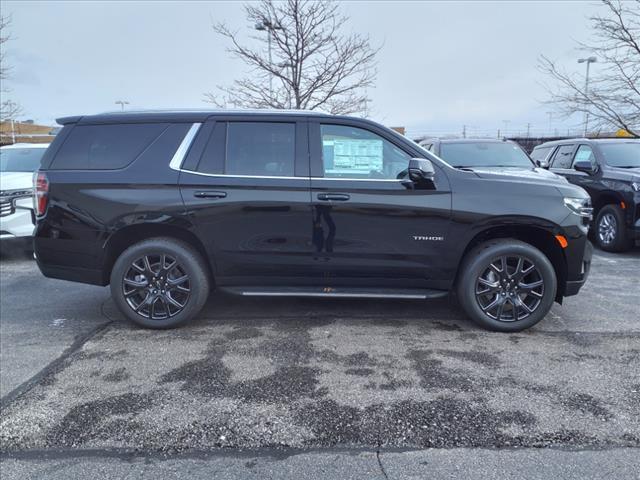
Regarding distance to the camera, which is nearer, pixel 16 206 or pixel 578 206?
pixel 578 206

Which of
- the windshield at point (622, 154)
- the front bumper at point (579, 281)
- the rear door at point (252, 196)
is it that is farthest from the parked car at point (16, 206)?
the windshield at point (622, 154)

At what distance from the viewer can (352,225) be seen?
4199 mm

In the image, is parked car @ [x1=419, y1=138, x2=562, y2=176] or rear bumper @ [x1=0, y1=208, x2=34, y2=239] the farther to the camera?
parked car @ [x1=419, y1=138, x2=562, y2=176]

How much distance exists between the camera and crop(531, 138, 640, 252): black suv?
7.36 meters

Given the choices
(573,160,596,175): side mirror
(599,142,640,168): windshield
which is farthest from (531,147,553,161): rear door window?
(573,160,596,175): side mirror

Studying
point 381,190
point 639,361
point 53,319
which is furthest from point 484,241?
point 53,319

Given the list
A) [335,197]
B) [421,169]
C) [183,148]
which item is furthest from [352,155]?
[183,148]

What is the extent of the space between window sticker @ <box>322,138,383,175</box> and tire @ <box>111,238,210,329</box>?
149 cm

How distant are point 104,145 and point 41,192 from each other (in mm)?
698

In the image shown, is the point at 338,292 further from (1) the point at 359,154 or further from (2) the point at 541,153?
(2) the point at 541,153

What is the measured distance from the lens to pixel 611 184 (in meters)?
7.71

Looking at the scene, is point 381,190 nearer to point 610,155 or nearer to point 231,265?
point 231,265

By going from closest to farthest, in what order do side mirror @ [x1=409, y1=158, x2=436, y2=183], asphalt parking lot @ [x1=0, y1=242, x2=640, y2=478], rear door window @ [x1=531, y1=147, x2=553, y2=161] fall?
asphalt parking lot @ [x1=0, y1=242, x2=640, y2=478] < side mirror @ [x1=409, y1=158, x2=436, y2=183] < rear door window @ [x1=531, y1=147, x2=553, y2=161]

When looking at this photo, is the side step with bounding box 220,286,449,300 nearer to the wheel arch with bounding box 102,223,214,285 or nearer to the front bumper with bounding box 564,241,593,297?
the wheel arch with bounding box 102,223,214,285
